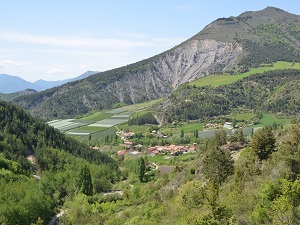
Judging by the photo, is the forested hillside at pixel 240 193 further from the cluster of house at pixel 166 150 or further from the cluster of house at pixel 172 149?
the cluster of house at pixel 166 150

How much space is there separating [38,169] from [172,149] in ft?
221

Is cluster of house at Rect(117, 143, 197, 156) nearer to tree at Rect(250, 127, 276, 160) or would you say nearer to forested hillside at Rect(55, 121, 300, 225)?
forested hillside at Rect(55, 121, 300, 225)

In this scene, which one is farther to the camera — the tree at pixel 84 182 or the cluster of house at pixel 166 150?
the cluster of house at pixel 166 150

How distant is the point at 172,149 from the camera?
163750 millimetres

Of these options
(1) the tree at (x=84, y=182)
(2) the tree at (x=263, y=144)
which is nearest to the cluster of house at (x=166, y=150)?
(1) the tree at (x=84, y=182)

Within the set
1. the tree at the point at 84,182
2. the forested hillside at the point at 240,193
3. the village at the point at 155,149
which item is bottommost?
the village at the point at 155,149

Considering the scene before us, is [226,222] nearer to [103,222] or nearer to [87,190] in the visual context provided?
[103,222]

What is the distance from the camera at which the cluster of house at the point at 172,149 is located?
158500 mm

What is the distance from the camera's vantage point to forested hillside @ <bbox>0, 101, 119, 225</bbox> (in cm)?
7288

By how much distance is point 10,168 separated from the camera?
322 ft

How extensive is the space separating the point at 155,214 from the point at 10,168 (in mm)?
63904

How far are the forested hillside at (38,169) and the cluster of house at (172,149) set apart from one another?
3023 cm

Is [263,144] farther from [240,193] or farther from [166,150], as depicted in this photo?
[166,150]

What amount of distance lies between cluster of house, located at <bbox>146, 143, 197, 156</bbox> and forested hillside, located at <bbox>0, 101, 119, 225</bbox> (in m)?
30.2
